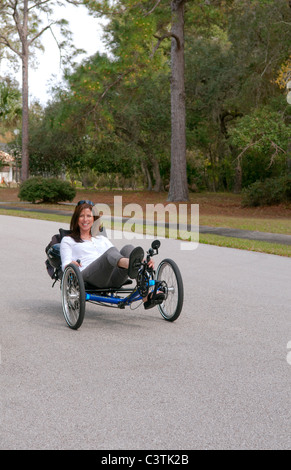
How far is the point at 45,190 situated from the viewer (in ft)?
104

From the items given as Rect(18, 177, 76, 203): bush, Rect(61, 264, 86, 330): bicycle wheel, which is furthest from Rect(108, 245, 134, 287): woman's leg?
Rect(18, 177, 76, 203): bush

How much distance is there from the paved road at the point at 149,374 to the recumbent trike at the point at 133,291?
0.58 ft

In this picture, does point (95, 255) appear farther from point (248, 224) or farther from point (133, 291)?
point (248, 224)

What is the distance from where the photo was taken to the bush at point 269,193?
1106 inches

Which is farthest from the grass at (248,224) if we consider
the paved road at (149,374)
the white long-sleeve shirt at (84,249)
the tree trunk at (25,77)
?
the tree trunk at (25,77)

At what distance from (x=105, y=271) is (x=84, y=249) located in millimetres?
584

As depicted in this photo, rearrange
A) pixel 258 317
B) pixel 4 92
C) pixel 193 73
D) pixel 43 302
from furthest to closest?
pixel 4 92, pixel 193 73, pixel 43 302, pixel 258 317

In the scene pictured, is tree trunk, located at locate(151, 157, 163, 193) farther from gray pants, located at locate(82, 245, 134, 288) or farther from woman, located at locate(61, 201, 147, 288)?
gray pants, located at locate(82, 245, 134, 288)

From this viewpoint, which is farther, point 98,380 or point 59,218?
point 59,218

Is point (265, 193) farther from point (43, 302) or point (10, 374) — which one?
point (10, 374)

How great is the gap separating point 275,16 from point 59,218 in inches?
513

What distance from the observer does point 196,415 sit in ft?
13.5
